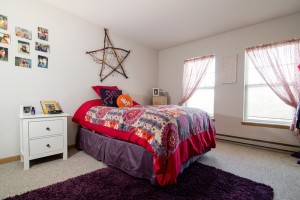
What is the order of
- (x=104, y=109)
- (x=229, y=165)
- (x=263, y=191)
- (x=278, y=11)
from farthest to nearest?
(x=278, y=11) → (x=104, y=109) → (x=229, y=165) → (x=263, y=191)

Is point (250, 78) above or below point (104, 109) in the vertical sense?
above

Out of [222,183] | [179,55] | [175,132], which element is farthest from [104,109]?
[179,55]

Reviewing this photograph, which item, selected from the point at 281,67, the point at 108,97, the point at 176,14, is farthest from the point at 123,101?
the point at 281,67

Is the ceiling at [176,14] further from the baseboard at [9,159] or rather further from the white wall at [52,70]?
the baseboard at [9,159]

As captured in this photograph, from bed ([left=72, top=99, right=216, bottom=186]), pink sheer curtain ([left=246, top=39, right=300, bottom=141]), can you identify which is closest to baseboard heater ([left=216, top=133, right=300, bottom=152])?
pink sheer curtain ([left=246, top=39, right=300, bottom=141])

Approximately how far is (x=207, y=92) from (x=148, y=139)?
267cm

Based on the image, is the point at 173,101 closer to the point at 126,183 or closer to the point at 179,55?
the point at 179,55

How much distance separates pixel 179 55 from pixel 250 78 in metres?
1.80

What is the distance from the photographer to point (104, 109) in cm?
236

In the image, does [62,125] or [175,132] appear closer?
[175,132]

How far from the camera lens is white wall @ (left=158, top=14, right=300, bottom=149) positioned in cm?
274

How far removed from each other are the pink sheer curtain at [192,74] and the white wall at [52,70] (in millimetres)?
1588

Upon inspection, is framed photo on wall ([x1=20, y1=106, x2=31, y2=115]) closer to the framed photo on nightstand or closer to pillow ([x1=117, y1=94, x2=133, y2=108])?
the framed photo on nightstand

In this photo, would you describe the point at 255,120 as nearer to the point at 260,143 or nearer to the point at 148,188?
the point at 260,143
